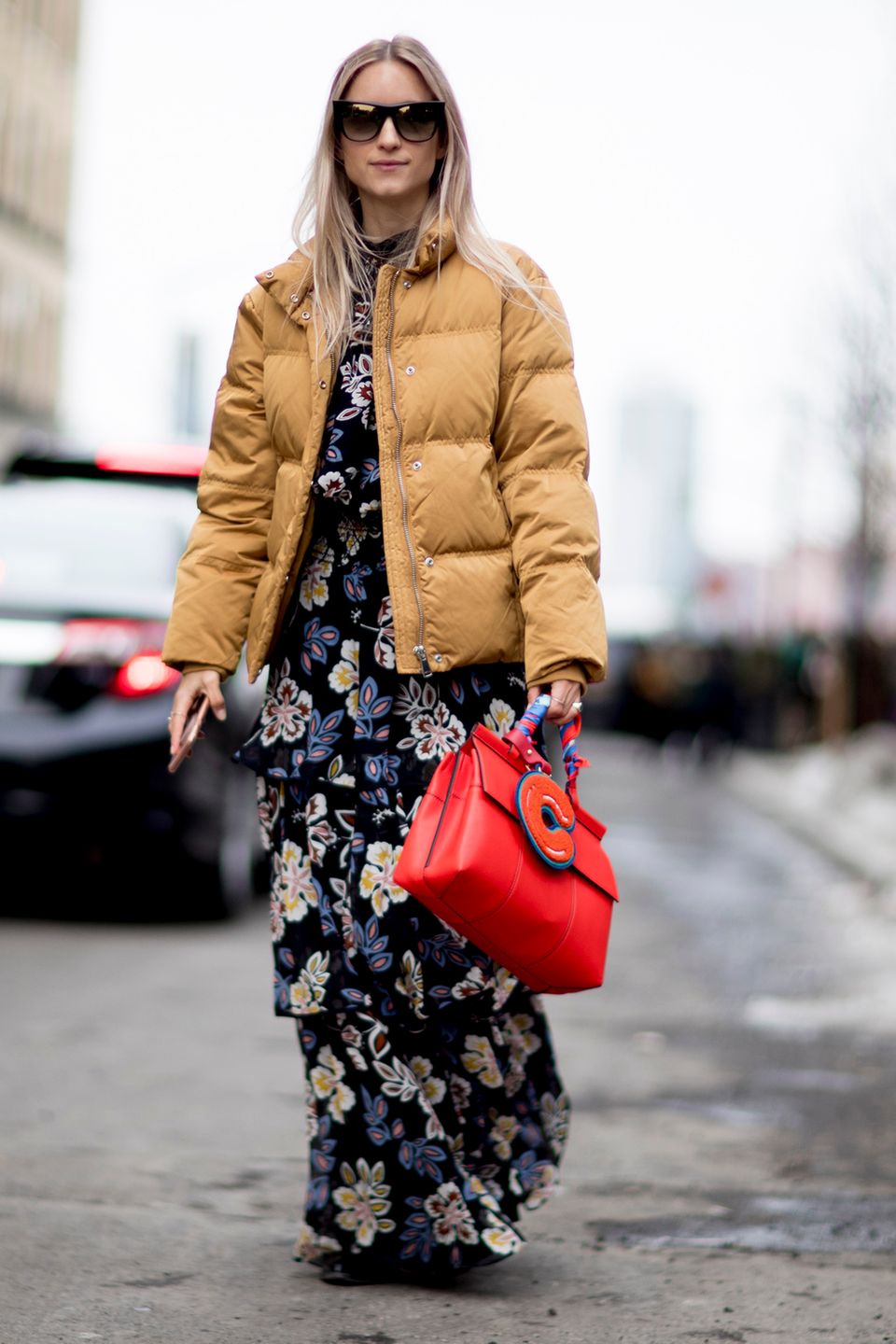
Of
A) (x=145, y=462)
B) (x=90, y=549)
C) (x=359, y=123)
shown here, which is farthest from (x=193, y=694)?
(x=145, y=462)

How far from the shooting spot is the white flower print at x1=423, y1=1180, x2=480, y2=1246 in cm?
359

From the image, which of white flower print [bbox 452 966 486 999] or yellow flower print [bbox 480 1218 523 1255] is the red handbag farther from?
yellow flower print [bbox 480 1218 523 1255]

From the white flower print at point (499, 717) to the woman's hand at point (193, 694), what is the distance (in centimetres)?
46

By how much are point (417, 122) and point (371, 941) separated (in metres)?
1.37

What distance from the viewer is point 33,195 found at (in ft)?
182

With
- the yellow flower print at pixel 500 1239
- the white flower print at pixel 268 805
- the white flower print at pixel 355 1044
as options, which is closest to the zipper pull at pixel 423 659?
the white flower print at pixel 268 805

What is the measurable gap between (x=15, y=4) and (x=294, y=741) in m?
51.7

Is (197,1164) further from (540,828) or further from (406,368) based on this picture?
(406,368)

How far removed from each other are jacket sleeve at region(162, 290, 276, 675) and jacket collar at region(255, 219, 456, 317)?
2.5 inches

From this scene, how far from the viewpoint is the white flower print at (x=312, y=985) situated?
3.63 meters

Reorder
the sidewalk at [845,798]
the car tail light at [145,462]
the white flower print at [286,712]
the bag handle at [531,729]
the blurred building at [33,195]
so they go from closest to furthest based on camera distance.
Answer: the bag handle at [531,729], the white flower print at [286,712], the car tail light at [145,462], the sidewalk at [845,798], the blurred building at [33,195]

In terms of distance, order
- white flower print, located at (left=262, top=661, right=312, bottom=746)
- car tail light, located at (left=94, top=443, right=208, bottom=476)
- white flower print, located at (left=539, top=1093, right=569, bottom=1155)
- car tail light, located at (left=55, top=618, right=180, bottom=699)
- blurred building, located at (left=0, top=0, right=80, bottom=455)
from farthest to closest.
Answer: blurred building, located at (left=0, top=0, right=80, bottom=455) → car tail light, located at (left=94, top=443, right=208, bottom=476) → car tail light, located at (left=55, top=618, right=180, bottom=699) → white flower print, located at (left=539, top=1093, right=569, bottom=1155) → white flower print, located at (left=262, top=661, right=312, bottom=746)

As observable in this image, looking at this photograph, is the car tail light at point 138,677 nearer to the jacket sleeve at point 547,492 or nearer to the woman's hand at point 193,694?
the woman's hand at point 193,694

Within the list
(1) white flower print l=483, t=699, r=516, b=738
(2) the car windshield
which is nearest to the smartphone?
(1) white flower print l=483, t=699, r=516, b=738
